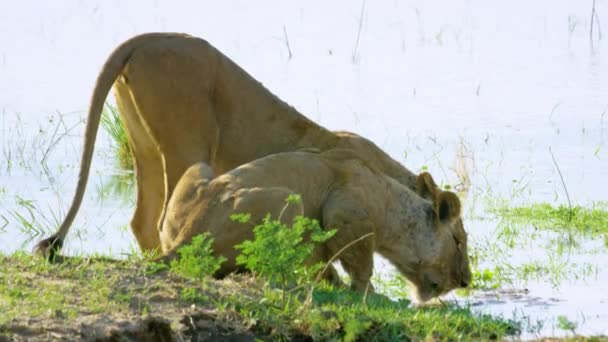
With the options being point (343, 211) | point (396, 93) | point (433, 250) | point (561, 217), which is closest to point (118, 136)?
point (396, 93)

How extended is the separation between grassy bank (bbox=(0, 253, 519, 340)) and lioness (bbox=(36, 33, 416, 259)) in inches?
66.4

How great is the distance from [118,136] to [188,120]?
4.21 m

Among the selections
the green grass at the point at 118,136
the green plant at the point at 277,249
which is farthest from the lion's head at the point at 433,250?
the green grass at the point at 118,136

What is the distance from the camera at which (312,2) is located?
2172 centimetres

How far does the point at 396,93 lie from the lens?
54.3ft

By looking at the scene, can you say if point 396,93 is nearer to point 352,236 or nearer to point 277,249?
point 352,236

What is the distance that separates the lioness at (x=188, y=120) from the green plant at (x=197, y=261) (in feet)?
5.65

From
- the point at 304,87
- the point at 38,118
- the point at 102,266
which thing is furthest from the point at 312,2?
the point at 102,266

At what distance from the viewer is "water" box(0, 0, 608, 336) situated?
38.2 ft

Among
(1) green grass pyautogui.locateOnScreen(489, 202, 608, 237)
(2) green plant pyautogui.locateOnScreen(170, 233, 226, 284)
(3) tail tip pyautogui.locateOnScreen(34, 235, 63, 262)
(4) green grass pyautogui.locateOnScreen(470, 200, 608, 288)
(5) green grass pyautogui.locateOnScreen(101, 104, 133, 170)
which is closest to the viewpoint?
(2) green plant pyautogui.locateOnScreen(170, 233, 226, 284)

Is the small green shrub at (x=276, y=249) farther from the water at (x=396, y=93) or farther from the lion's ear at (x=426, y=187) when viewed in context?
the lion's ear at (x=426, y=187)

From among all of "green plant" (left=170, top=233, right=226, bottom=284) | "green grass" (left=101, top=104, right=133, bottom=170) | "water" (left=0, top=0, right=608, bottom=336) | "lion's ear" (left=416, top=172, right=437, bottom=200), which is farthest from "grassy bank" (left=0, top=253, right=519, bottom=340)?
"green grass" (left=101, top=104, right=133, bottom=170)

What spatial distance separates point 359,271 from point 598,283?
6.07ft

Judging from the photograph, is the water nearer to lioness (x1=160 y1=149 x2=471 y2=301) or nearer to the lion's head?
the lion's head
